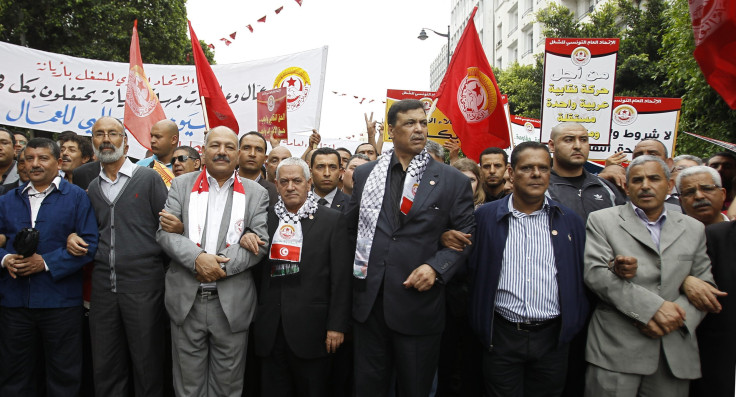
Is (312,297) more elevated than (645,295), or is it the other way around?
(645,295)

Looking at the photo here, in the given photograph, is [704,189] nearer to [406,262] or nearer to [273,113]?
[406,262]

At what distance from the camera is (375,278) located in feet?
10.0

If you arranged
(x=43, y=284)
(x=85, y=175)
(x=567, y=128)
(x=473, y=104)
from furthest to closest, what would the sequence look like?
1. (x=473, y=104)
2. (x=85, y=175)
3. (x=567, y=128)
4. (x=43, y=284)

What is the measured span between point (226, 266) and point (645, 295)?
2.59m

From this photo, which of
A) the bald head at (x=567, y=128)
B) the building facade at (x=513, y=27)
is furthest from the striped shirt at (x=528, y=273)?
the building facade at (x=513, y=27)

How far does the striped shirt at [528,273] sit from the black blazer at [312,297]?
104cm

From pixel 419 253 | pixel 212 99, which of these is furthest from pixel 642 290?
pixel 212 99

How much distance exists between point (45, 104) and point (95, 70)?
3.02ft

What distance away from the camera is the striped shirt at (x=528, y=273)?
10.2 ft

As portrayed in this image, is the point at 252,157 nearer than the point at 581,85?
Yes

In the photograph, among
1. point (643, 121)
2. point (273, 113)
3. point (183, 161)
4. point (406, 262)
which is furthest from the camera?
point (643, 121)

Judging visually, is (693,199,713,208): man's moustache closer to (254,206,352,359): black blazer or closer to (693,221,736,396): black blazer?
(693,221,736,396): black blazer

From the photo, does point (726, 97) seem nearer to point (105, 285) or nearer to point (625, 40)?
point (105, 285)

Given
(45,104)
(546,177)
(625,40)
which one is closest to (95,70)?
(45,104)
